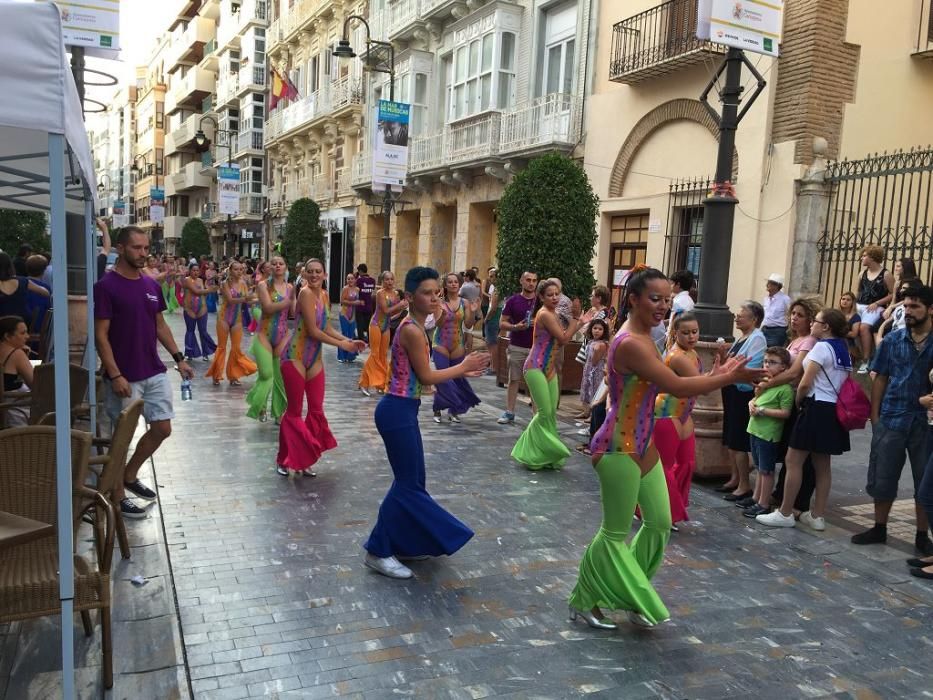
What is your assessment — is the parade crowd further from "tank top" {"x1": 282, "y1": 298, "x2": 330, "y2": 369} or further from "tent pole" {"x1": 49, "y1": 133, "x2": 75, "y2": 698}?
"tent pole" {"x1": 49, "y1": 133, "x2": 75, "y2": 698}

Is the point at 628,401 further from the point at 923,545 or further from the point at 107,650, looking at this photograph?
the point at 923,545

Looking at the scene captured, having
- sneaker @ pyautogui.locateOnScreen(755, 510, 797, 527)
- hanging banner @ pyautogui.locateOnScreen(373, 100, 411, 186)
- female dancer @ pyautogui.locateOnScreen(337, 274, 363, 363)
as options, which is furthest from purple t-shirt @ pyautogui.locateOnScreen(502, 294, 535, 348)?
hanging banner @ pyautogui.locateOnScreen(373, 100, 411, 186)

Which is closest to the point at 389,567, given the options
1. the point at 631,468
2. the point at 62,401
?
the point at 631,468

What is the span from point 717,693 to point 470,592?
1513 mm

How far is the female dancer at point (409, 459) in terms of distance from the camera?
4.73 meters

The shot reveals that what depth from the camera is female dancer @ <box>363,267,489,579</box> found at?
4.73 meters

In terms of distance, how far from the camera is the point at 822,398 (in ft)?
19.0

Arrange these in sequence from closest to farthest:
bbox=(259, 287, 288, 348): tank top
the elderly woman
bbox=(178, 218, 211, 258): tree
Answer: the elderly woman → bbox=(259, 287, 288, 348): tank top → bbox=(178, 218, 211, 258): tree

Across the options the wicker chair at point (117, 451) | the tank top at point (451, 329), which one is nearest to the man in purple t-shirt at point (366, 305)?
the tank top at point (451, 329)

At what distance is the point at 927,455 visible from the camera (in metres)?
5.39

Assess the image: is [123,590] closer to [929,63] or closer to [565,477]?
[565,477]

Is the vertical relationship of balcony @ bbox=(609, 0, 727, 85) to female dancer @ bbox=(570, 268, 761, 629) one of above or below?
above

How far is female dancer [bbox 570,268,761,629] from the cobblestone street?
21 cm

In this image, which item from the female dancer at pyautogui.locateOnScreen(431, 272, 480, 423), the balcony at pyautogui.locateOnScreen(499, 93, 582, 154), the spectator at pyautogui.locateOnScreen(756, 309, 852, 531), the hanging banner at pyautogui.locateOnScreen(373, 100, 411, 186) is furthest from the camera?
the balcony at pyautogui.locateOnScreen(499, 93, 582, 154)
